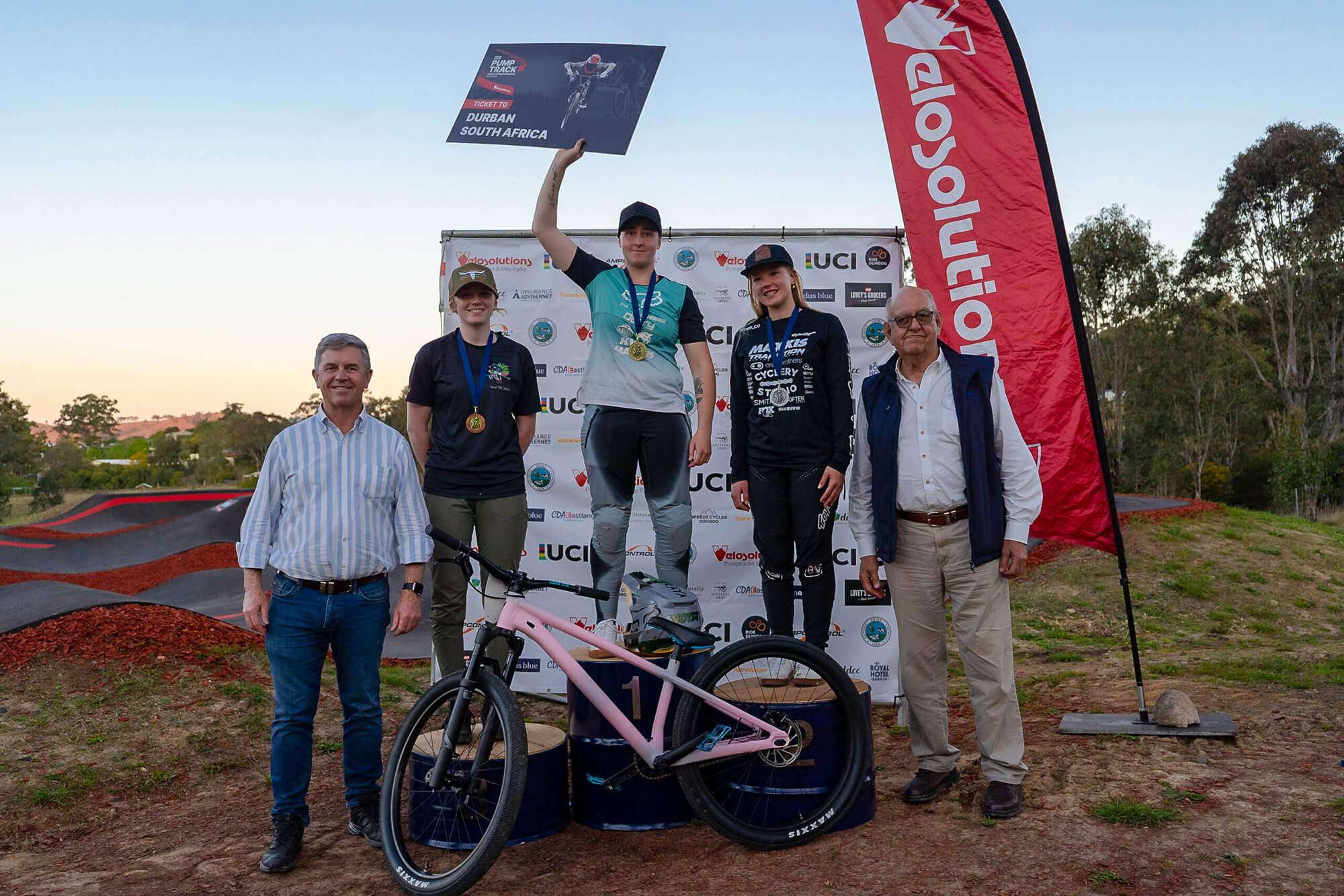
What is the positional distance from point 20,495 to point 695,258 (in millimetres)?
38058

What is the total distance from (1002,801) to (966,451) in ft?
4.60

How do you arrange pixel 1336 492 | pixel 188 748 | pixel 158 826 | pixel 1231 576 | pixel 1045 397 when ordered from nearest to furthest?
1. pixel 158 826
2. pixel 1045 397
3. pixel 188 748
4. pixel 1231 576
5. pixel 1336 492

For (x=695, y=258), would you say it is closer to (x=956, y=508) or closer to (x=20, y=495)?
(x=956, y=508)

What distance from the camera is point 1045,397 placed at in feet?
15.7

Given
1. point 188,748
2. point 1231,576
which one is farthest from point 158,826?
point 1231,576

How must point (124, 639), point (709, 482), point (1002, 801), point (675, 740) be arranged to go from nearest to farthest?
1. point (675, 740)
2. point (1002, 801)
3. point (709, 482)
4. point (124, 639)

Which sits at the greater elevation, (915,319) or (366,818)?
(915,319)

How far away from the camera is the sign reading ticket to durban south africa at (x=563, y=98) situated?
404cm

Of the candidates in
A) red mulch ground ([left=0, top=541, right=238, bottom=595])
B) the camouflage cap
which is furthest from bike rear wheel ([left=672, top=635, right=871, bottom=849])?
red mulch ground ([left=0, top=541, right=238, bottom=595])

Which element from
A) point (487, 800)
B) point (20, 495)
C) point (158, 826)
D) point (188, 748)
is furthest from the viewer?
point (20, 495)

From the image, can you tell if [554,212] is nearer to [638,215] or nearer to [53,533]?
[638,215]

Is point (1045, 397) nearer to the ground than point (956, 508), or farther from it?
farther from it

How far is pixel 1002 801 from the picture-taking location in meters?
3.67

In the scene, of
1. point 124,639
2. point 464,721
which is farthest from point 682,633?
point 124,639
